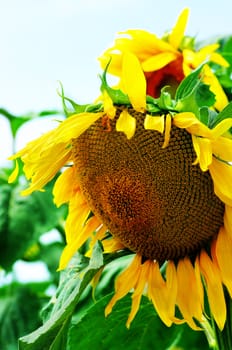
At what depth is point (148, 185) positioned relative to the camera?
39.1 inches

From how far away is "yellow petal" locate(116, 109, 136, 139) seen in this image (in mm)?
951

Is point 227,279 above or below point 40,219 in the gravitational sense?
above

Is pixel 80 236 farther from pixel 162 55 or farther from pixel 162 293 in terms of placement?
pixel 162 55

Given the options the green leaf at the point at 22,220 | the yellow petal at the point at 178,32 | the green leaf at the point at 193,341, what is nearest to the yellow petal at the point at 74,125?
the yellow petal at the point at 178,32

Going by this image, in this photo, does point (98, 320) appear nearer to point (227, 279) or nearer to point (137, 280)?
point (137, 280)

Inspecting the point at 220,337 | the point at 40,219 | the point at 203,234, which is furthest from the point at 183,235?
the point at 40,219

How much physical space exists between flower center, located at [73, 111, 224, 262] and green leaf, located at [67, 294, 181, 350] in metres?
→ 0.14

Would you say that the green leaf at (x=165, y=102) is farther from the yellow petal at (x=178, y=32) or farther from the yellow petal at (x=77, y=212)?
the yellow petal at (x=178, y=32)

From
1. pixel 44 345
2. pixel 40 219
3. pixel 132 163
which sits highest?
pixel 132 163

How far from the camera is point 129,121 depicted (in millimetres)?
959

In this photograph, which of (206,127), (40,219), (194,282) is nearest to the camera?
(206,127)

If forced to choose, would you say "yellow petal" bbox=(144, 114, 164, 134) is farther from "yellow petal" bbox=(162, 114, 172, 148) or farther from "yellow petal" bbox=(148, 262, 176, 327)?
"yellow petal" bbox=(148, 262, 176, 327)

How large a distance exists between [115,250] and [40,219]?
1.48ft

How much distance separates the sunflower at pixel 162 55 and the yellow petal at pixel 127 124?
0.90ft
